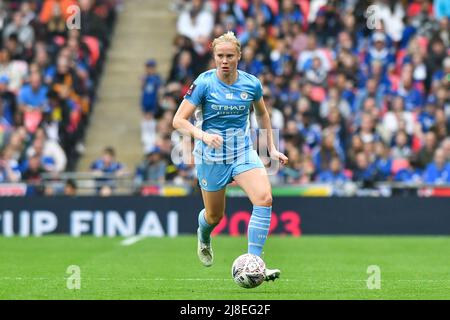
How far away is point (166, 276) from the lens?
1353 cm

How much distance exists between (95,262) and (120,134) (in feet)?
35.6

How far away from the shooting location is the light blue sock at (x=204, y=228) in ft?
42.2

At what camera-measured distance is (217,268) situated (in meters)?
14.8

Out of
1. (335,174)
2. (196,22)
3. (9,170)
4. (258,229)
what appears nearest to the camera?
(258,229)

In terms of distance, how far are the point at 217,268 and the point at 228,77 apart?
3406 millimetres

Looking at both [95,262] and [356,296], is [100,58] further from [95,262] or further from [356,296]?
[356,296]

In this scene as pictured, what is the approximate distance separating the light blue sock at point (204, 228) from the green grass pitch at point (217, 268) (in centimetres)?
44

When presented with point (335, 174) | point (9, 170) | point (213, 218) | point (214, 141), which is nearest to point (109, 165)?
point (9, 170)

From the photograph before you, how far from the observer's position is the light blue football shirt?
39.5 feet

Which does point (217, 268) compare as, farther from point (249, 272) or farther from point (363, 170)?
point (363, 170)

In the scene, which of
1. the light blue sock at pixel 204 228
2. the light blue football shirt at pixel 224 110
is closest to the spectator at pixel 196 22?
the light blue sock at pixel 204 228

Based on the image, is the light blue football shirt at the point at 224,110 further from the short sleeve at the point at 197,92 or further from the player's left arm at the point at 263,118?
the player's left arm at the point at 263,118

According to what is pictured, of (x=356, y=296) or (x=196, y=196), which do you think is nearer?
(x=356, y=296)
